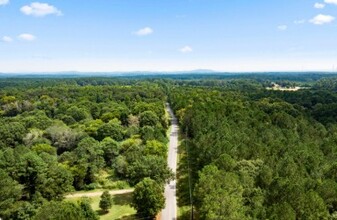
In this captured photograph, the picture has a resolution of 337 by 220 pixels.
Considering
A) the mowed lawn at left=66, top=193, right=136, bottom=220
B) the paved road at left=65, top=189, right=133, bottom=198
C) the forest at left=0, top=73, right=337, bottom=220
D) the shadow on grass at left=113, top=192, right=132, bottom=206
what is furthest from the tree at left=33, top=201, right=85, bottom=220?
the paved road at left=65, top=189, right=133, bottom=198

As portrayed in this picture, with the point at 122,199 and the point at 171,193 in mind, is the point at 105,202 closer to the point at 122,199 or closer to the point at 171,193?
the point at 122,199

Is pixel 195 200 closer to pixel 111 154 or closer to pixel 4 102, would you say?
pixel 111 154

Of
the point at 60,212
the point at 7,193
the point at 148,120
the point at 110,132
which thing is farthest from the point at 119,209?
the point at 148,120

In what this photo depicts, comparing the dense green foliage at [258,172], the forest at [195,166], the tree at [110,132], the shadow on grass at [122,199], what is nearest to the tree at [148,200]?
the forest at [195,166]

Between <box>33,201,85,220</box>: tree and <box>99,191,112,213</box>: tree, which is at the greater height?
<box>33,201,85,220</box>: tree

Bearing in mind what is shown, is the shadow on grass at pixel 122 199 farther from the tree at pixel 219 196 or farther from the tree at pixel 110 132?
the tree at pixel 110 132

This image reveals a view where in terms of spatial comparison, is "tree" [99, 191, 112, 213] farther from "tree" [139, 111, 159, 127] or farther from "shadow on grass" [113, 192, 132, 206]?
"tree" [139, 111, 159, 127]

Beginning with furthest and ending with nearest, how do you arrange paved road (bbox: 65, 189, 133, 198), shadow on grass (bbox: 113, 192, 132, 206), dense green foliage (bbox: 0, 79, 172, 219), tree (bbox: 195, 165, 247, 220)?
paved road (bbox: 65, 189, 133, 198) → shadow on grass (bbox: 113, 192, 132, 206) → dense green foliage (bbox: 0, 79, 172, 219) → tree (bbox: 195, 165, 247, 220)

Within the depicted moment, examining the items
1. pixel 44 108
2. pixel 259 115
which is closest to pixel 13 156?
pixel 259 115
